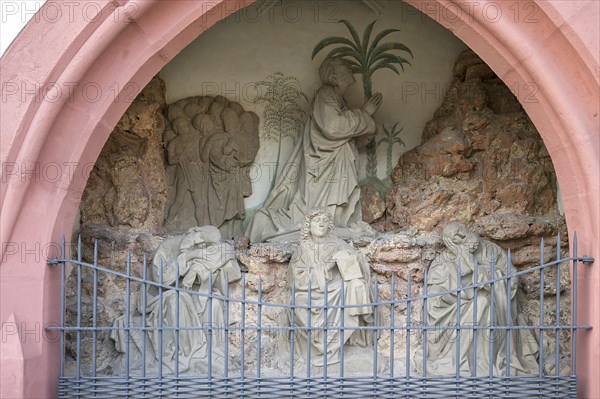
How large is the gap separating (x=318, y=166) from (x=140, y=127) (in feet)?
5.38

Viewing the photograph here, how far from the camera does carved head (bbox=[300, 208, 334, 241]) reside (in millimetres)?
9164

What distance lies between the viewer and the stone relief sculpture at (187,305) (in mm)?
8977

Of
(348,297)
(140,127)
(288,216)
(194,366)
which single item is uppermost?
(140,127)

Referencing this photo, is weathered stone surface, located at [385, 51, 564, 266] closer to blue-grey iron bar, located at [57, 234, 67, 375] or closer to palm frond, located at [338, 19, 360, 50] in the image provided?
palm frond, located at [338, 19, 360, 50]

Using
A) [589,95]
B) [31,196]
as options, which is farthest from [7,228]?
[589,95]

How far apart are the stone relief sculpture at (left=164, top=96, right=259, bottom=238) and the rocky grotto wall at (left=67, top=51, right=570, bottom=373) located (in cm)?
17

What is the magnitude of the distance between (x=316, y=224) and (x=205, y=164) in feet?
4.75

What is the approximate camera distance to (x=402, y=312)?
9406 millimetres

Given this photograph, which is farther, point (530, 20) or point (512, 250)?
point (512, 250)

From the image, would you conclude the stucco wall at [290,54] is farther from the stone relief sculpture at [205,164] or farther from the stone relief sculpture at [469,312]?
the stone relief sculpture at [469,312]

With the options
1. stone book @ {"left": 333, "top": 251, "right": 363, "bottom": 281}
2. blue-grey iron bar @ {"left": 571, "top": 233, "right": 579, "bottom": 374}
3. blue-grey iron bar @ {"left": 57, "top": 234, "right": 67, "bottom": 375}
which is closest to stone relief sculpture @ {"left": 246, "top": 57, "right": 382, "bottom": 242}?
stone book @ {"left": 333, "top": 251, "right": 363, "bottom": 281}

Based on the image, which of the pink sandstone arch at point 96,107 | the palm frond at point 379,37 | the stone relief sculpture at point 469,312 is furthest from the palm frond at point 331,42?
the pink sandstone arch at point 96,107

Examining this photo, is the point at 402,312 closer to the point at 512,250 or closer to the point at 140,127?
the point at 512,250

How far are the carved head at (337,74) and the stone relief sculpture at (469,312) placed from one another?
1632mm
